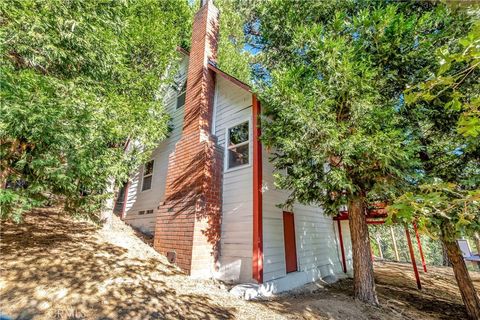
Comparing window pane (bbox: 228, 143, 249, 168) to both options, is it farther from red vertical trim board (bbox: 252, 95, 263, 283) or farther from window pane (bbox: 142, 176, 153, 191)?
window pane (bbox: 142, 176, 153, 191)

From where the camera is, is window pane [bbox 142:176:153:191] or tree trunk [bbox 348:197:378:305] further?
window pane [bbox 142:176:153:191]

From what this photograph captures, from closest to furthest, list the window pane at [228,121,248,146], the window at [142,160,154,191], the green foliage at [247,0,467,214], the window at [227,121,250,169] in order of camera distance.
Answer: the green foliage at [247,0,467,214] → the window at [227,121,250,169] → the window pane at [228,121,248,146] → the window at [142,160,154,191]

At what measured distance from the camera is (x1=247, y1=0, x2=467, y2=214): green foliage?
5.12 meters

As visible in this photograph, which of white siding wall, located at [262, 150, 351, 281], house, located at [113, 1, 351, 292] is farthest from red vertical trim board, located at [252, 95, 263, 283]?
white siding wall, located at [262, 150, 351, 281]

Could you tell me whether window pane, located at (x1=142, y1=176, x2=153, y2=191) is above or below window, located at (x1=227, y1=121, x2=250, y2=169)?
below

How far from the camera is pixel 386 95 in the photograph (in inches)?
245

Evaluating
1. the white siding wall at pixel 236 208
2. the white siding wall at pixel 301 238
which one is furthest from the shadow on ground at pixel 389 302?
the white siding wall at pixel 236 208

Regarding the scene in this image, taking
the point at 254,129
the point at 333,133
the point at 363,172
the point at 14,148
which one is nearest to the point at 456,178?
the point at 363,172

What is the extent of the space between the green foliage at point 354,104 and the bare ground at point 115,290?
2.60 meters

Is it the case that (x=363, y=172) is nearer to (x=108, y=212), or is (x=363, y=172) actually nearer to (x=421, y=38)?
(x=421, y=38)

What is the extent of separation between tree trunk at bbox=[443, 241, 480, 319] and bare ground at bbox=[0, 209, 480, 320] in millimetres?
517

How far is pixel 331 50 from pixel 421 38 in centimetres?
210

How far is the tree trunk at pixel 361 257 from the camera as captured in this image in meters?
5.99

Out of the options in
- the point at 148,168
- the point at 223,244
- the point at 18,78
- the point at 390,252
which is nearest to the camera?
the point at 18,78
